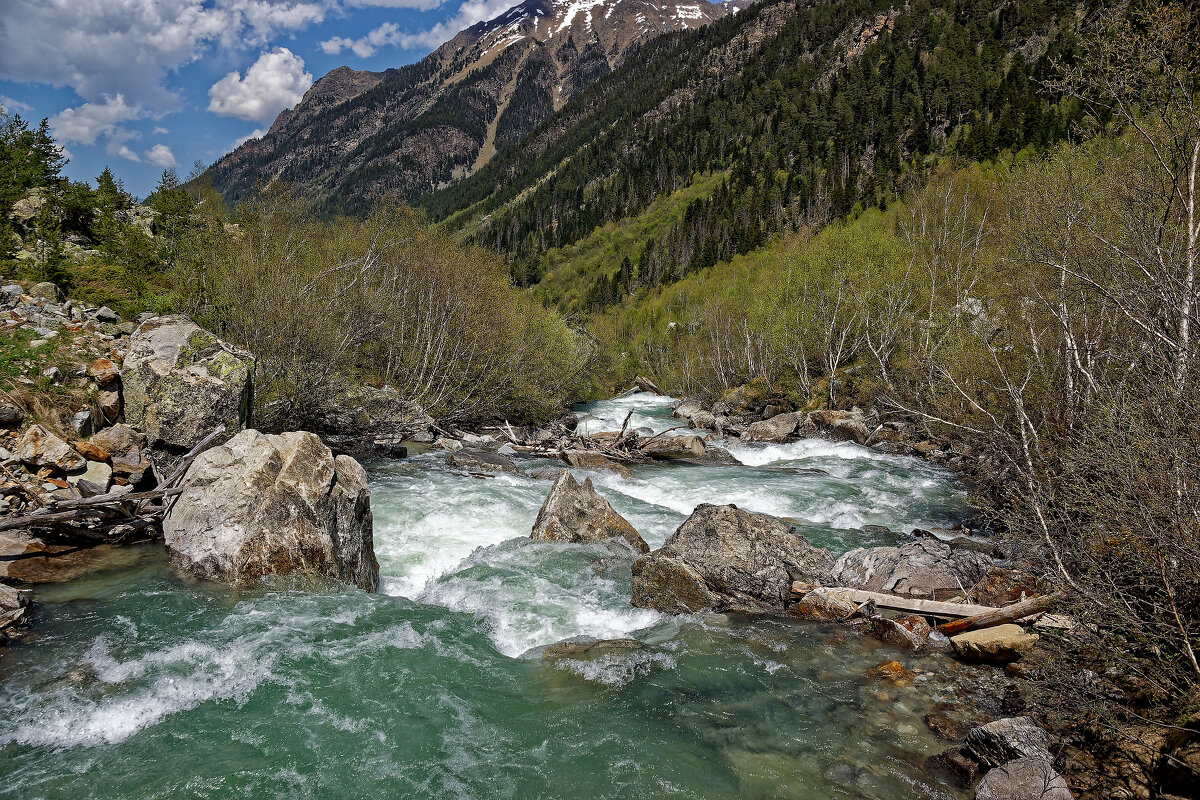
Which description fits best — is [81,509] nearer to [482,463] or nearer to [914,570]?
[482,463]

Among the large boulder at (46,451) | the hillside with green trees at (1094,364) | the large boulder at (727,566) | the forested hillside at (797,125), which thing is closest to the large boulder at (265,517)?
the large boulder at (46,451)

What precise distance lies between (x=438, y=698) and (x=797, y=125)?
13840 centimetres

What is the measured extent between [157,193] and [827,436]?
39962 mm

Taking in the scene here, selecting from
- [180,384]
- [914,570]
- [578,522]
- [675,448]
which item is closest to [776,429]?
[675,448]

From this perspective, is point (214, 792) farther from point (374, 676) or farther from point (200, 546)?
point (200, 546)

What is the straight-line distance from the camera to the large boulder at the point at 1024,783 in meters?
4.73

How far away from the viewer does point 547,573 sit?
34.6 feet

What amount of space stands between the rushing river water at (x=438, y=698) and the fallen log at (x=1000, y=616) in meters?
1.09

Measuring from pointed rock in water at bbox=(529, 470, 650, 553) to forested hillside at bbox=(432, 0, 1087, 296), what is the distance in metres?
65.2

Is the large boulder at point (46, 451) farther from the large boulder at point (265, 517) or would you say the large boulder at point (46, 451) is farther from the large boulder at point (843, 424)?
the large boulder at point (843, 424)

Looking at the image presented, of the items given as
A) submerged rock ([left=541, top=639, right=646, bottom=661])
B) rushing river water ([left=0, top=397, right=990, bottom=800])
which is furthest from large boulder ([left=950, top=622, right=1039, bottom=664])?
submerged rock ([left=541, top=639, right=646, bottom=661])

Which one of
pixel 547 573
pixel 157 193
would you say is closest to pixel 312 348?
pixel 547 573

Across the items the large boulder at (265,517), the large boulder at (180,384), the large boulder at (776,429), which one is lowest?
the large boulder at (776,429)

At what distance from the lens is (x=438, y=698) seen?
6.49m
